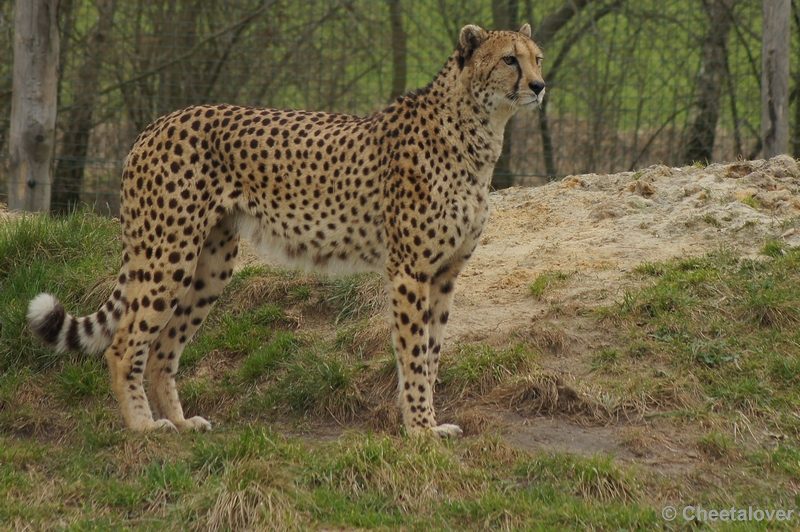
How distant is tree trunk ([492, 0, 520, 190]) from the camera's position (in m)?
7.84

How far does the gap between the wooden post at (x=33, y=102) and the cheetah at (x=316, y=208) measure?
2204 mm

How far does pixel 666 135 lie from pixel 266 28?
3.35 meters

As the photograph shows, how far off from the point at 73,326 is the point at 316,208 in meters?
1.19

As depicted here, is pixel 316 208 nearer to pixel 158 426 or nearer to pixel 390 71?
pixel 158 426

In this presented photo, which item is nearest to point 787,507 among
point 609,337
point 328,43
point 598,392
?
point 598,392

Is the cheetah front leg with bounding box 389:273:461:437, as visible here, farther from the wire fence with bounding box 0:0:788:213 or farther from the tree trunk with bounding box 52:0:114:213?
the tree trunk with bounding box 52:0:114:213

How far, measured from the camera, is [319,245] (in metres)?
4.44

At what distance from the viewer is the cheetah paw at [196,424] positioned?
4.42 meters

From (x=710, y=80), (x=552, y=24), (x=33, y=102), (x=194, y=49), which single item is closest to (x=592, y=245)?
(x=710, y=80)

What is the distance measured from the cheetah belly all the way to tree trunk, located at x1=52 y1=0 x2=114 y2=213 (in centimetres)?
385

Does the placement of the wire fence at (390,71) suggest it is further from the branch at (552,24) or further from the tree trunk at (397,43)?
the branch at (552,24)

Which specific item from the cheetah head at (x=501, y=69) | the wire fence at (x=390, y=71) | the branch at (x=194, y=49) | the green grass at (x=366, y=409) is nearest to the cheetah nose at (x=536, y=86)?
the cheetah head at (x=501, y=69)

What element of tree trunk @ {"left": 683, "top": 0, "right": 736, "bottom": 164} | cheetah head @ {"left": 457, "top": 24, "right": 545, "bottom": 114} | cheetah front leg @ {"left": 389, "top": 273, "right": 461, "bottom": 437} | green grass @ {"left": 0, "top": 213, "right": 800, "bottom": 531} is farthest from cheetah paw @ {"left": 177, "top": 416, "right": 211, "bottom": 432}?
tree trunk @ {"left": 683, "top": 0, "right": 736, "bottom": 164}

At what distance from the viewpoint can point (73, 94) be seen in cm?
793
